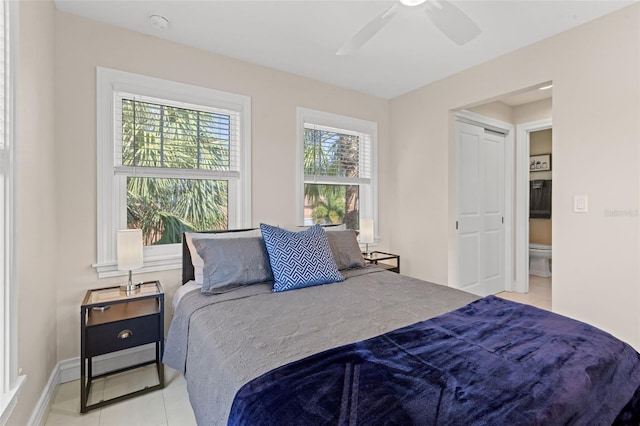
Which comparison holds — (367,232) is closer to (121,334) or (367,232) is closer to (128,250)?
(128,250)

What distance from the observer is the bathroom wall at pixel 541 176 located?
213 inches

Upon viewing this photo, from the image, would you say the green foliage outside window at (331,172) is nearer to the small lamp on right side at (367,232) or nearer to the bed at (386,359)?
the small lamp on right side at (367,232)

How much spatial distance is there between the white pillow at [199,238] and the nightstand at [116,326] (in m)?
0.26

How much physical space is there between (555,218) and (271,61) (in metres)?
2.78

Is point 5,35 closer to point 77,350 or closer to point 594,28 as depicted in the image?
point 77,350

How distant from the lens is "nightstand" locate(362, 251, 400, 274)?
10.6 feet

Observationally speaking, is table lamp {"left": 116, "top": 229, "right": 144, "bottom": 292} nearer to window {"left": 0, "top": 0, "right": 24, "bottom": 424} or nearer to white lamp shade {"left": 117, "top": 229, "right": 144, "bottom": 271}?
white lamp shade {"left": 117, "top": 229, "right": 144, "bottom": 271}

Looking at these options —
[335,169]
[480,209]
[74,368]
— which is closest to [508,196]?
[480,209]

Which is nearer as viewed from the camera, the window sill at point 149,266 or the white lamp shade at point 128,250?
the white lamp shade at point 128,250

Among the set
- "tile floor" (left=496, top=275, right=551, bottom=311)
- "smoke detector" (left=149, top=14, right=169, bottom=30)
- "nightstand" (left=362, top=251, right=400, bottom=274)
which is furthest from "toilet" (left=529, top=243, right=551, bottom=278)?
"smoke detector" (left=149, top=14, right=169, bottom=30)

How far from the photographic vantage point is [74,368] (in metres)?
2.18

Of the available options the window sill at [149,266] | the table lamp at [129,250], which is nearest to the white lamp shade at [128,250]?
the table lamp at [129,250]

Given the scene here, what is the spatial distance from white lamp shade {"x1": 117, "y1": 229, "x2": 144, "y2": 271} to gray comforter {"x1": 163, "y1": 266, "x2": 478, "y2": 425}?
1.60ft

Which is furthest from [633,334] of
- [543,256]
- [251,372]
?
[543,256]
